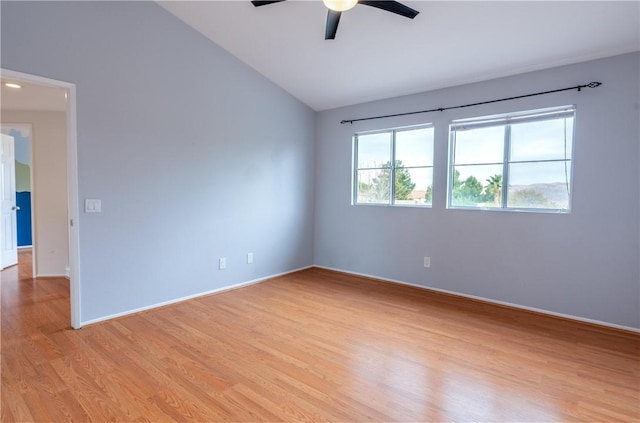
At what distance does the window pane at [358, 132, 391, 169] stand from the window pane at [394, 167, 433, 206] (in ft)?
0.99

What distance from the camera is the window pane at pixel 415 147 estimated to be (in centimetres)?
425

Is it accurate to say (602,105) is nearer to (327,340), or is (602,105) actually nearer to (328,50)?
(328,50)

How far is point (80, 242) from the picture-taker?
290 centimetres

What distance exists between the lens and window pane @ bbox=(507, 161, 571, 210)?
10.9ft

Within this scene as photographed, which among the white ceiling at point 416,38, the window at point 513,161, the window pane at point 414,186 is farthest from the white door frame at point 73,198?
the window at point 513,161

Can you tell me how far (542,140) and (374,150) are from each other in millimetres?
2077

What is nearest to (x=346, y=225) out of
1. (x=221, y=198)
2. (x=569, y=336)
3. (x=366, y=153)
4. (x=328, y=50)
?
(x=366, y=153)

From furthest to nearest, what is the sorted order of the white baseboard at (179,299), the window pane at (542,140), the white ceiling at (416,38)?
the window pane at (542,140)
the white baseboard at (179,299)
the white ceiling at (416,38)

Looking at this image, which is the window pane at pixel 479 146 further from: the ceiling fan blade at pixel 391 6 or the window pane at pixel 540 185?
the ceiling fan blade at pixel 391 6

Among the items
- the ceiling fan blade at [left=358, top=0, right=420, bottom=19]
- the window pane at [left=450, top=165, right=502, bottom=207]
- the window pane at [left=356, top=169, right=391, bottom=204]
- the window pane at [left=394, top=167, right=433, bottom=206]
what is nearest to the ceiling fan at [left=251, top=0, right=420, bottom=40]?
the ceiling fan blade at [left=358, top=0, right=420, bottom=19]

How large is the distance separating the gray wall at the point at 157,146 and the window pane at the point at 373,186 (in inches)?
48.5

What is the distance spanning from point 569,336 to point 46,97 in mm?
6147

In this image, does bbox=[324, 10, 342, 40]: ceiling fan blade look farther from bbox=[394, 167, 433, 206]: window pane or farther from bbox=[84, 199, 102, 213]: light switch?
bbox=[84, 199, 102, 213]: light switch

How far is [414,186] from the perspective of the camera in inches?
173
